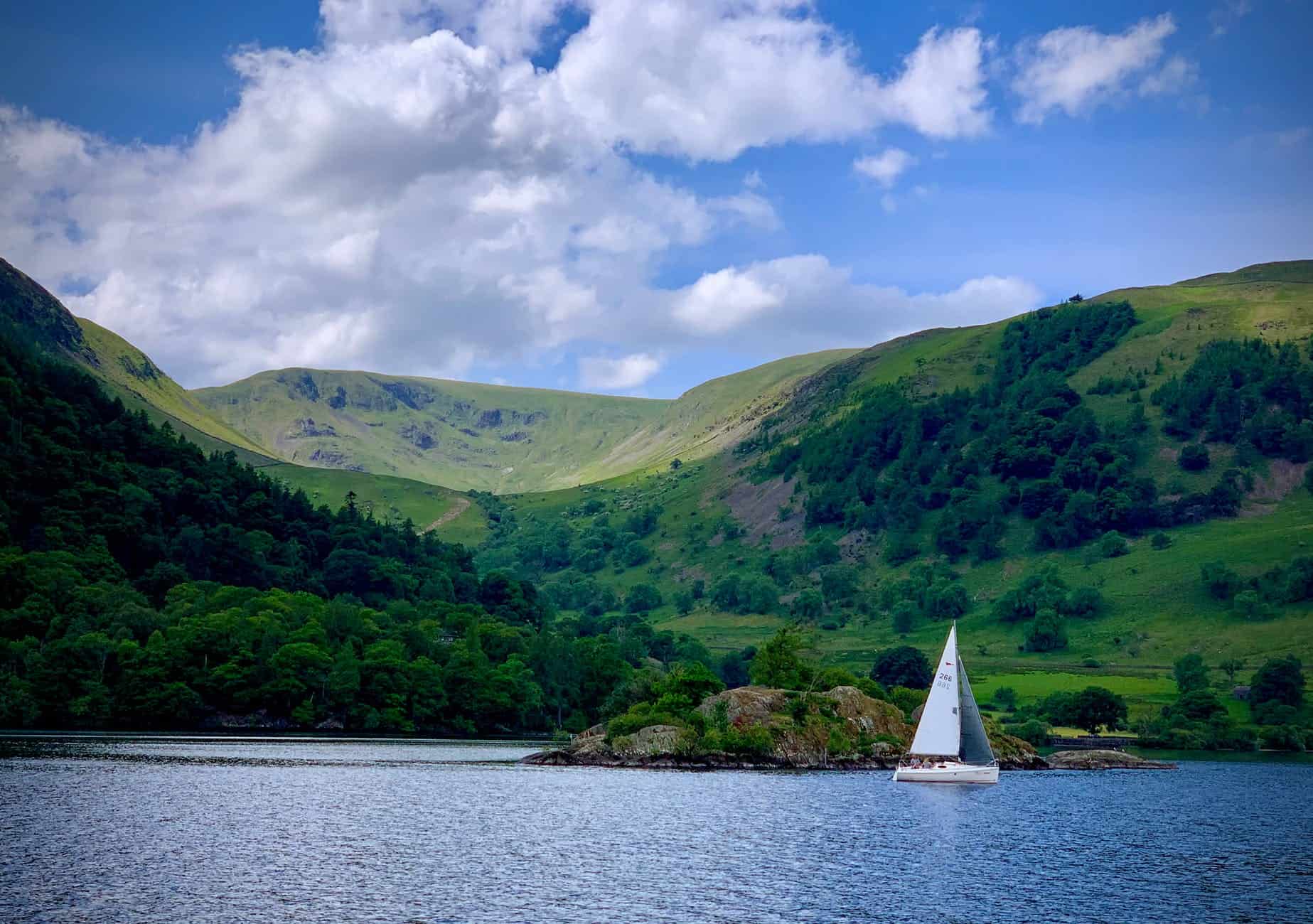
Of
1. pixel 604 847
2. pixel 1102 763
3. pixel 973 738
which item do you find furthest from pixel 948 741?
pixel 604 847

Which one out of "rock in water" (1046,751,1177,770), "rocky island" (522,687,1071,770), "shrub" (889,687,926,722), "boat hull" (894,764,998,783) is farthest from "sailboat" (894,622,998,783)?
"shrub" (889,687,926,722)

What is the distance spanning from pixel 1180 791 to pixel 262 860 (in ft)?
355

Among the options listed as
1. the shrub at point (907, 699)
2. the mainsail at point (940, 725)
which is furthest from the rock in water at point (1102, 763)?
the mainsail at point (940, 725)

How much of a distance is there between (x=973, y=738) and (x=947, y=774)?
6638mm

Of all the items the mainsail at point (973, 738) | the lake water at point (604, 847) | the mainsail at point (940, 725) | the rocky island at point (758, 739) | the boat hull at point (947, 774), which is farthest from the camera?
the rocky island at point (758, 739)

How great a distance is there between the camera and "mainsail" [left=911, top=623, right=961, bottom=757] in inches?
5413

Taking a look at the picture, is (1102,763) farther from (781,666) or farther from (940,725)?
(940,725)

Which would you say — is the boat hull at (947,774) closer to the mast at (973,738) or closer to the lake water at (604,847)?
the mast at (973,738)

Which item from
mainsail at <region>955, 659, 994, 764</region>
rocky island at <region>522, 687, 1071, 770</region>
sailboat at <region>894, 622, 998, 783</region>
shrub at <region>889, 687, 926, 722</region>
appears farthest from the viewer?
shrub at <region>889, 687, 926, 722</region>

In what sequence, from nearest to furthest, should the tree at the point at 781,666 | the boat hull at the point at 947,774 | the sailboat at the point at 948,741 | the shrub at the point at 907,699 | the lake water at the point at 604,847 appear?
the lake water at the point at 604,847
the sailboat at the point at 948,741
the boat hull at the point at 947,774
the tree at the point at 781,666
the shrub at the point at 907,699

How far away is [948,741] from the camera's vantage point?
5472 inches

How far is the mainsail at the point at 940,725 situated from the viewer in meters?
138

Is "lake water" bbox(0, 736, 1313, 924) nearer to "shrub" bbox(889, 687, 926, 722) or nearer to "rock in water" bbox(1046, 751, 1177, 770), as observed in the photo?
"rock in water" bbox(1046, 751, 1177, 770)

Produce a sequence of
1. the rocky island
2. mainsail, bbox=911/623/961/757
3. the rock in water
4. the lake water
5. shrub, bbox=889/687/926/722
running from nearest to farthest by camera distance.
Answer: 1. the lake water
2. mainsail, bbox=911/623/961/757
3. the rocky island
4. the rock in water
5. shrub, bbox=889/687/926/722
